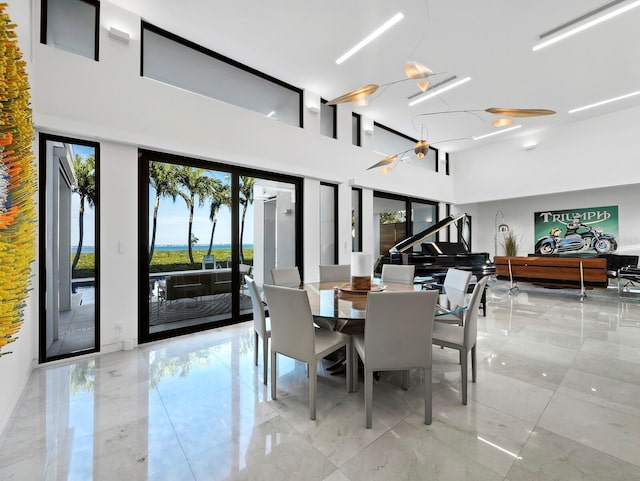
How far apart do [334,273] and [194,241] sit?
2002mm

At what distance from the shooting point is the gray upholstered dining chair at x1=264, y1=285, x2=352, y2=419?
78.5 inches

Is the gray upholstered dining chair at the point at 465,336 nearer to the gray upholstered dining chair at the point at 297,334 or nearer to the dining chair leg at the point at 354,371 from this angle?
the dining chair leg at the point at 354,371

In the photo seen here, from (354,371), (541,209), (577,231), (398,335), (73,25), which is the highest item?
(73,25)

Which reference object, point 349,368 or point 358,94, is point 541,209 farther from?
point 349,368

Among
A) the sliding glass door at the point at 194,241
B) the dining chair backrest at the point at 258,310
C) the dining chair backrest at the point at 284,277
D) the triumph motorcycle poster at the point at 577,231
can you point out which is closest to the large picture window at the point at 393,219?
the sliding glass door at the point at 194,241

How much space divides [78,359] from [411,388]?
130 inches

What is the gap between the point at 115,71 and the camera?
3.21 m

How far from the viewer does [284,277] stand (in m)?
3.50

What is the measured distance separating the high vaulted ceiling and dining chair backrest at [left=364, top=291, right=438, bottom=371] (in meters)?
3.23

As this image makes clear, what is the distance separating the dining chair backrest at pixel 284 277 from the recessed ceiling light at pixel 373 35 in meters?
3.08

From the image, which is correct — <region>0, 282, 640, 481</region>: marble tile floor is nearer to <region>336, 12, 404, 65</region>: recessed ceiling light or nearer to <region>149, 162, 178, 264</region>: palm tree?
<region>149, 162, 178, 264</region>: palm tree

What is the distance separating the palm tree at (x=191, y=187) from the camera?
388cm

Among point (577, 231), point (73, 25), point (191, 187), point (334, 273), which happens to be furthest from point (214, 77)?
point (577, 231)

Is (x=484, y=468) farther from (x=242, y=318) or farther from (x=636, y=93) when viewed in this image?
(x=636, y=93)
